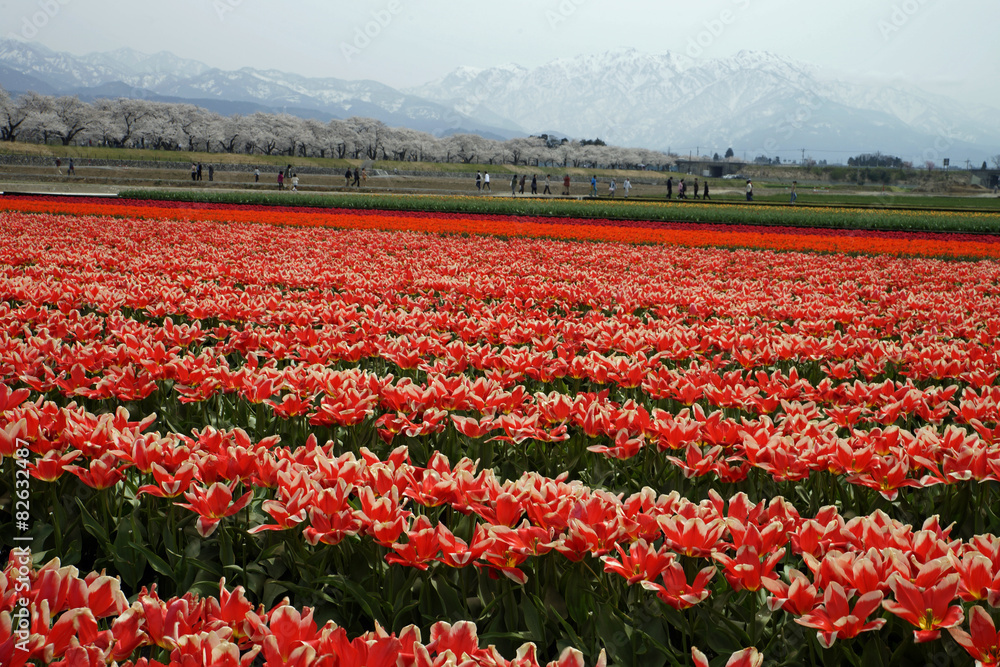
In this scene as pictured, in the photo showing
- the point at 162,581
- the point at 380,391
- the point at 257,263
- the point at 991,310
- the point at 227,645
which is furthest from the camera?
the point at 257,263

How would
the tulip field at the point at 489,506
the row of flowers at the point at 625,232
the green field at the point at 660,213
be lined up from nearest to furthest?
the tulip field at the point at 489,506, the row of flowers at the point at 625,232, the green field at the point at 660,213

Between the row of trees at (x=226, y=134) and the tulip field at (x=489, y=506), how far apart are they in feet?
A: 327

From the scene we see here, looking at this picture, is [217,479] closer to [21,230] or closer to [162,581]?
[162,581]

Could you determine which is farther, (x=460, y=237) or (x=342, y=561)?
(x=460, y=237)

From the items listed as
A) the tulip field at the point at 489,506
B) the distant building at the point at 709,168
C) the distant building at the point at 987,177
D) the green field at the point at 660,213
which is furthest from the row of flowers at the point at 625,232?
the distant building at the point at 709,168

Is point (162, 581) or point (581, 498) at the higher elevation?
point (581, 498)

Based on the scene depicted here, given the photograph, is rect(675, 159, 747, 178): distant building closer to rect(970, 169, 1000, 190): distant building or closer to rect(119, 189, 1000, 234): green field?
rect(970, 169, 1000, 190): distant building

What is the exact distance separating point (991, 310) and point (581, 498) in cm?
734

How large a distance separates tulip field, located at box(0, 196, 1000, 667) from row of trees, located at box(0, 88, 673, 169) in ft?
327

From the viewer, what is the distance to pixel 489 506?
230 cm

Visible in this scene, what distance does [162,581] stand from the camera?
238cm

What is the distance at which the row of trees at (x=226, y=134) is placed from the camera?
287 ft

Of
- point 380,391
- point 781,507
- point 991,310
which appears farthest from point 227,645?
point 991,310

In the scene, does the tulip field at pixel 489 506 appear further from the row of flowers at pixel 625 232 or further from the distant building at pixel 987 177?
the distant building at pixel 987 177
